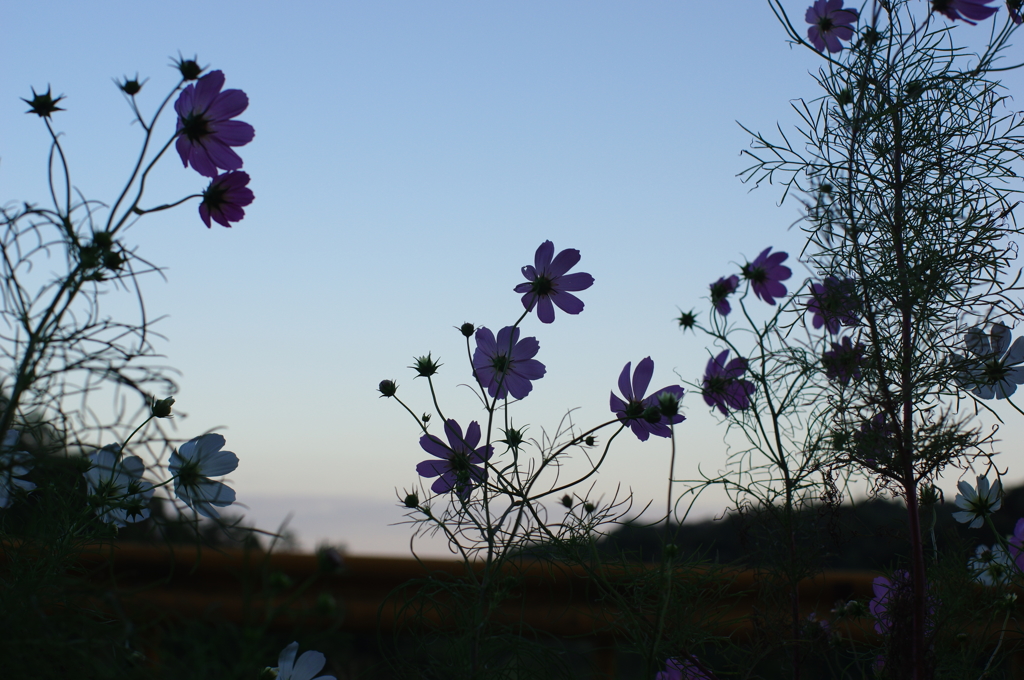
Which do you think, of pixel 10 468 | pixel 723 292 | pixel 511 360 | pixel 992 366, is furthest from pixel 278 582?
pixel 992 366

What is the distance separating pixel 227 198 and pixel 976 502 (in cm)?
110

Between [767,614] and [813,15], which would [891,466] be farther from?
[813,15]

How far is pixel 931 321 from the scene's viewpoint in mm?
939

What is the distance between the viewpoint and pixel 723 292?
1.09 m

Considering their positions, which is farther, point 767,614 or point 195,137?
point 767,614

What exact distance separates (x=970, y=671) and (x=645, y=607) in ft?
1.37

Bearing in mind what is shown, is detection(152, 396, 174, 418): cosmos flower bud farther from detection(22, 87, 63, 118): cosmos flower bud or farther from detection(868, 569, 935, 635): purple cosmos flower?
detection(868, 569, 935, 635): purple cosmos flower

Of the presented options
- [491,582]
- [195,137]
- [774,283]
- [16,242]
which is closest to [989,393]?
[774,283]

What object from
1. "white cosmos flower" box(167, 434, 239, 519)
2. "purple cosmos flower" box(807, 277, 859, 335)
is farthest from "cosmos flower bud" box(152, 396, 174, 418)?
"purple cosmos flower" box(807, 277, 859, 335)

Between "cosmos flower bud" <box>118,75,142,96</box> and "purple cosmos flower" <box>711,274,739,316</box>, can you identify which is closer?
"cosmos flower bud" <box>118,75,142,96</box>

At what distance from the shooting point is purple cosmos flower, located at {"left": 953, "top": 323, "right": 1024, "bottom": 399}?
0.93m

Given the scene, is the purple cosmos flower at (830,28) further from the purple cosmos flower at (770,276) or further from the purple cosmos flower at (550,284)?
the purple cosmos flower at (550,284)

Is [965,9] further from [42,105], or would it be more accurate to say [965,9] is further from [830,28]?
[42,105]

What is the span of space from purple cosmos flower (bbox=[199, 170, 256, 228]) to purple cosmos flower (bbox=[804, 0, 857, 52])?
81 centimetres
